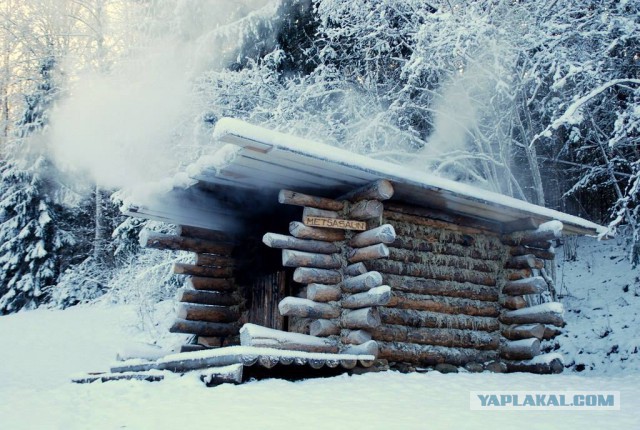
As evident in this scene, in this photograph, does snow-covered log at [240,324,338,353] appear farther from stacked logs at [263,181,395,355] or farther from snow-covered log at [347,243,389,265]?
snow-covered log at [347,243,389,265]

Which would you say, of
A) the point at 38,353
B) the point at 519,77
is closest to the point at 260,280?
the point at 519,77

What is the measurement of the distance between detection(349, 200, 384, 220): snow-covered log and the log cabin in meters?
0.03

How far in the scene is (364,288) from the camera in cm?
798

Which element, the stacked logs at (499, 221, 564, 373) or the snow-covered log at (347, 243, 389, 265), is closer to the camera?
the snow-covered log at (347, 243, 389, 265)

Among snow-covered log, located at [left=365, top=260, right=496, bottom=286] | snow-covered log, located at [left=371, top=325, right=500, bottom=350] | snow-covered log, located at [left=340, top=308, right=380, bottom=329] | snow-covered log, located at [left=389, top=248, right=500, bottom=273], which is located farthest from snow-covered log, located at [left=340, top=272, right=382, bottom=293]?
snow-covered log, located at [left=389, top=248, right=500, bottom=273]

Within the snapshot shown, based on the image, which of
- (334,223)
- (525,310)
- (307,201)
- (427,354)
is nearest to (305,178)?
(307,201)

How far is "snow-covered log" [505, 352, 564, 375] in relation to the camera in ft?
30.6

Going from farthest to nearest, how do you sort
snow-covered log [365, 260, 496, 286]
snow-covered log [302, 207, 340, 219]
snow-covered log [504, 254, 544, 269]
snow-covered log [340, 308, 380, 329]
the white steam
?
the white steam < snow-covered log [504, 254, 544, 269] < snow-covered log [365, 260, 496, 286] < snow-covered log [302, 207, 340, 219] < snow-covered log [340, 308, 380, 329]

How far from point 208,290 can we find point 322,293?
330cm

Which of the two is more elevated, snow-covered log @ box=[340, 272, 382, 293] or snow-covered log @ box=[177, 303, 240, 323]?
snow-covered log @ box=[340, 272, 382, 293]

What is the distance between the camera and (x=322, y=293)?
810cm

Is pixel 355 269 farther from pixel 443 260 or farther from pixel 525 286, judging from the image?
pixel 525 286

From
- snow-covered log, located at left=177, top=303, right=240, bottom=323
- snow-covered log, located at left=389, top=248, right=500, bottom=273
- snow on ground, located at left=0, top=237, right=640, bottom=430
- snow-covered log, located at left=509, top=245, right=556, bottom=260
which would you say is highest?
snow-covered log, located at left=509, top=245, right=556, bottom=260

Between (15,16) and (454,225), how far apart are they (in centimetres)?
2149
